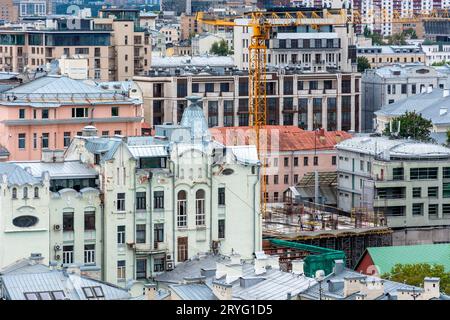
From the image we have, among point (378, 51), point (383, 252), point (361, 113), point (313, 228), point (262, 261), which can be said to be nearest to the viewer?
point (262, 261)

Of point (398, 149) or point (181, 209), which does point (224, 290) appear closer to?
point (181, 209)

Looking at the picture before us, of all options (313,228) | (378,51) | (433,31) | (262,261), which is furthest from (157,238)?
(433,31)

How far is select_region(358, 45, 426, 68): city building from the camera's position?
114812 millimetres

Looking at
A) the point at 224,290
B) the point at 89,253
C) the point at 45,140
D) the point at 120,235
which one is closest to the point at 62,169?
the point at 120,235

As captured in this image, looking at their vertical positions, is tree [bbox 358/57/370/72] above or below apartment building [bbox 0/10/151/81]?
below

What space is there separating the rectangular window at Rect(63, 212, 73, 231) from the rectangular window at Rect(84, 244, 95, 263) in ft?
1.59

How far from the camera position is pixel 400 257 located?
3338 cm

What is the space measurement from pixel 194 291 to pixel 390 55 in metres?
95.9

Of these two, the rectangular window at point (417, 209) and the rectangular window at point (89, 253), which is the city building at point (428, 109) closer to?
the rectangular window at point (417, 209)

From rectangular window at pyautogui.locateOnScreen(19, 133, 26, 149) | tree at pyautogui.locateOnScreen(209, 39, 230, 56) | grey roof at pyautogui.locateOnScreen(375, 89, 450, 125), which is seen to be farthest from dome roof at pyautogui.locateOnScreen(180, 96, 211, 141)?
tree at pyautogui.locateOnScreen(209, 39, 230, 56)

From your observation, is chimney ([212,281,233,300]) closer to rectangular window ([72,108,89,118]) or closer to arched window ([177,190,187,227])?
arched window ([177,190,187,227])
